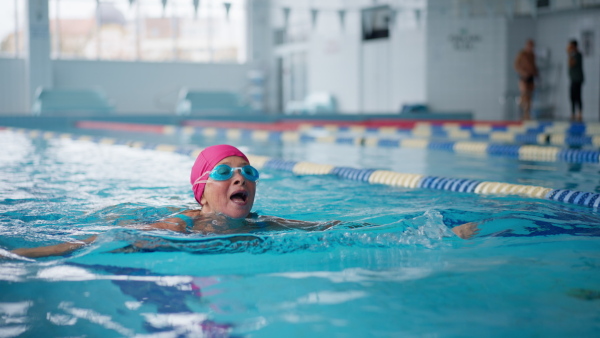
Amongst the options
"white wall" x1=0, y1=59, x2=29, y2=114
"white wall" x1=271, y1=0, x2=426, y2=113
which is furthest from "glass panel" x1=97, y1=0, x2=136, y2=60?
"white wall" x1=271, y1=0, x2=426, y2=113

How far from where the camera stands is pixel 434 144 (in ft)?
26.3

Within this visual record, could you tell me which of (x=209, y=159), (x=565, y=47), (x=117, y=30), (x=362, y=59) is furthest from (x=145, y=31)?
(x=209, y=159)

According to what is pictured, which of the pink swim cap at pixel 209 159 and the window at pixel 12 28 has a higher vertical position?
the window at pixel 12 28

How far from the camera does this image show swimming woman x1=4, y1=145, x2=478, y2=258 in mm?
2715

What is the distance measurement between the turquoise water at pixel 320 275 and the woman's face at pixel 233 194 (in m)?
0.16

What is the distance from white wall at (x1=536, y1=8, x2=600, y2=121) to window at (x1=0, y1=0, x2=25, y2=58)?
548 inches

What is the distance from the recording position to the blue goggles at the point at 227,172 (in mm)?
2703

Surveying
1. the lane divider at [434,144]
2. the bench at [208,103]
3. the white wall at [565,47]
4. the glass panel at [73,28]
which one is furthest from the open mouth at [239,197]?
the glass panel at [73,28]

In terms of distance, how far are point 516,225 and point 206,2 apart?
19.1 m

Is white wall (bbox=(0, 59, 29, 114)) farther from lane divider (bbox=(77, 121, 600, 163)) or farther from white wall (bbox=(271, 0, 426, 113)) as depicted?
white wall (bbox=(271, 0, 426, 113))

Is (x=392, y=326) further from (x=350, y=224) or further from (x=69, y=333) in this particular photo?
(x=350, y=224)

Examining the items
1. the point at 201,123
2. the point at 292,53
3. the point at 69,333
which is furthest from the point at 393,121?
the point at 69,333

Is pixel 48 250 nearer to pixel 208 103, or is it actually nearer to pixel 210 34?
pixel 208 103

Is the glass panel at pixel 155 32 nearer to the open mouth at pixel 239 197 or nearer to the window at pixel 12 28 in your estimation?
the window at pixel 12 28
